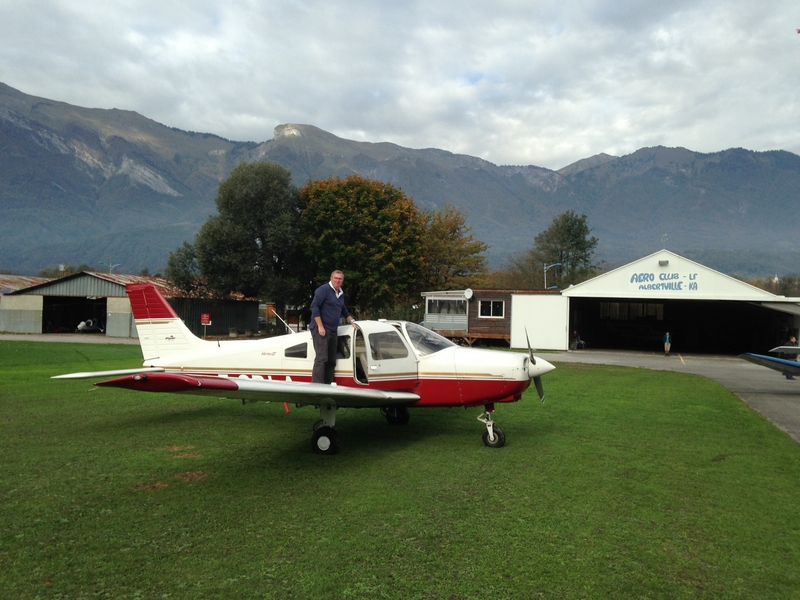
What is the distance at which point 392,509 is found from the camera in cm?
547

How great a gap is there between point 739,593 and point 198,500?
4.65 m

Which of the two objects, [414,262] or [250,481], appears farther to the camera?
[414,262]

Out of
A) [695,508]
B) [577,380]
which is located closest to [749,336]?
[577,380]

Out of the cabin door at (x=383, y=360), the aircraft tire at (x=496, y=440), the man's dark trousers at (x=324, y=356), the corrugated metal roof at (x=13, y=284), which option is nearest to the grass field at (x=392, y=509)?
the aircraft tire at (x=496, y=440)

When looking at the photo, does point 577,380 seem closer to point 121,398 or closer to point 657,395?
point 657,395

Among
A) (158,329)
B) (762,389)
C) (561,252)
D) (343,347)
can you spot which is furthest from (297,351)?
(561,252)

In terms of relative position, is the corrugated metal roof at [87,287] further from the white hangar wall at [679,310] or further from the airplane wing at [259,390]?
the airplane wing at [259,390]

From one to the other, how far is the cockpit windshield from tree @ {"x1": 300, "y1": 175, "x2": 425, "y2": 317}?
107ft

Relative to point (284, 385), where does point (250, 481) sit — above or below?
below

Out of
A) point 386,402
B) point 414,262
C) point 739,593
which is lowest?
point 739,593

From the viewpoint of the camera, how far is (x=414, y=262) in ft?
142

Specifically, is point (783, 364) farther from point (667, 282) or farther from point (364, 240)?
point (364, 240)

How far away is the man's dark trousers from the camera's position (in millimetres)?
7930

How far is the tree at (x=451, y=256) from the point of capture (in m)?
53.1
